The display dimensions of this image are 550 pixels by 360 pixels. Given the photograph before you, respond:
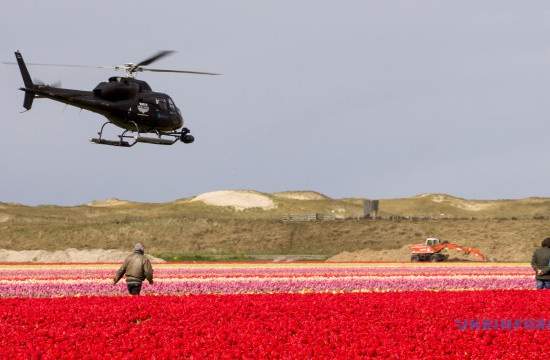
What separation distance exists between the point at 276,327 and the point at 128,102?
1097 inches

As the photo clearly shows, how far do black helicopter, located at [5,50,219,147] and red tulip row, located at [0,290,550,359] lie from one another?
21.4 m

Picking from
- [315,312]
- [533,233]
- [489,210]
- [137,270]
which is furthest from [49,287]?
[489,210]

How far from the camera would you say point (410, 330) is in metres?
14.7

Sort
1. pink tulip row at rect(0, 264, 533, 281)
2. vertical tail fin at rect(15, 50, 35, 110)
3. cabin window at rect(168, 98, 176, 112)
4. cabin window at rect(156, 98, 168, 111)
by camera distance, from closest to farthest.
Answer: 1. pink tulip row at rect(0, 264, 533, 281)
2. vertical tail fin at rect(15, 50, 35, 110)
3. cabin window at rect(156, 98, 168, 111)
4. cabin window at rect(168, 98, 176, 112)

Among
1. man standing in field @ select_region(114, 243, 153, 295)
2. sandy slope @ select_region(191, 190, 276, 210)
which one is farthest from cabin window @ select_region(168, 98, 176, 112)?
sandy slope @ select_region(191, 190, 276, 210)

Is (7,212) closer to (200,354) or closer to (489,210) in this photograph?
(489,210)

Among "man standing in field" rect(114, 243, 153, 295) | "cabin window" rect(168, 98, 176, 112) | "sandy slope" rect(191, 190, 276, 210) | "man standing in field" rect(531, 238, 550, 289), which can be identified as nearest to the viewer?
"man standing in field" rect(114, 243, 153, 295)

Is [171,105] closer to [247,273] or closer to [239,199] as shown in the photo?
[247,273]

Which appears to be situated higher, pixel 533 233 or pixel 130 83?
pixel 130 83

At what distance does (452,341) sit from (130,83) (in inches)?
1205

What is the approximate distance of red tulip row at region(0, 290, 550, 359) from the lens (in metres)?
12.4

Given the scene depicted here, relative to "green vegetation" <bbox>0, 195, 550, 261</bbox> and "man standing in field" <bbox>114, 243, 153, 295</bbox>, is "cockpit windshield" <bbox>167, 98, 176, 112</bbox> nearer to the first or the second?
"man standing in field" <bbox>114, 243, 153, 295</bbox>

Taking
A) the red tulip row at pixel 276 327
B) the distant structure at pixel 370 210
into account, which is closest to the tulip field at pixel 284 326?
the red tulip row at pixel 276 327

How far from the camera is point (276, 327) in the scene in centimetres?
1487
